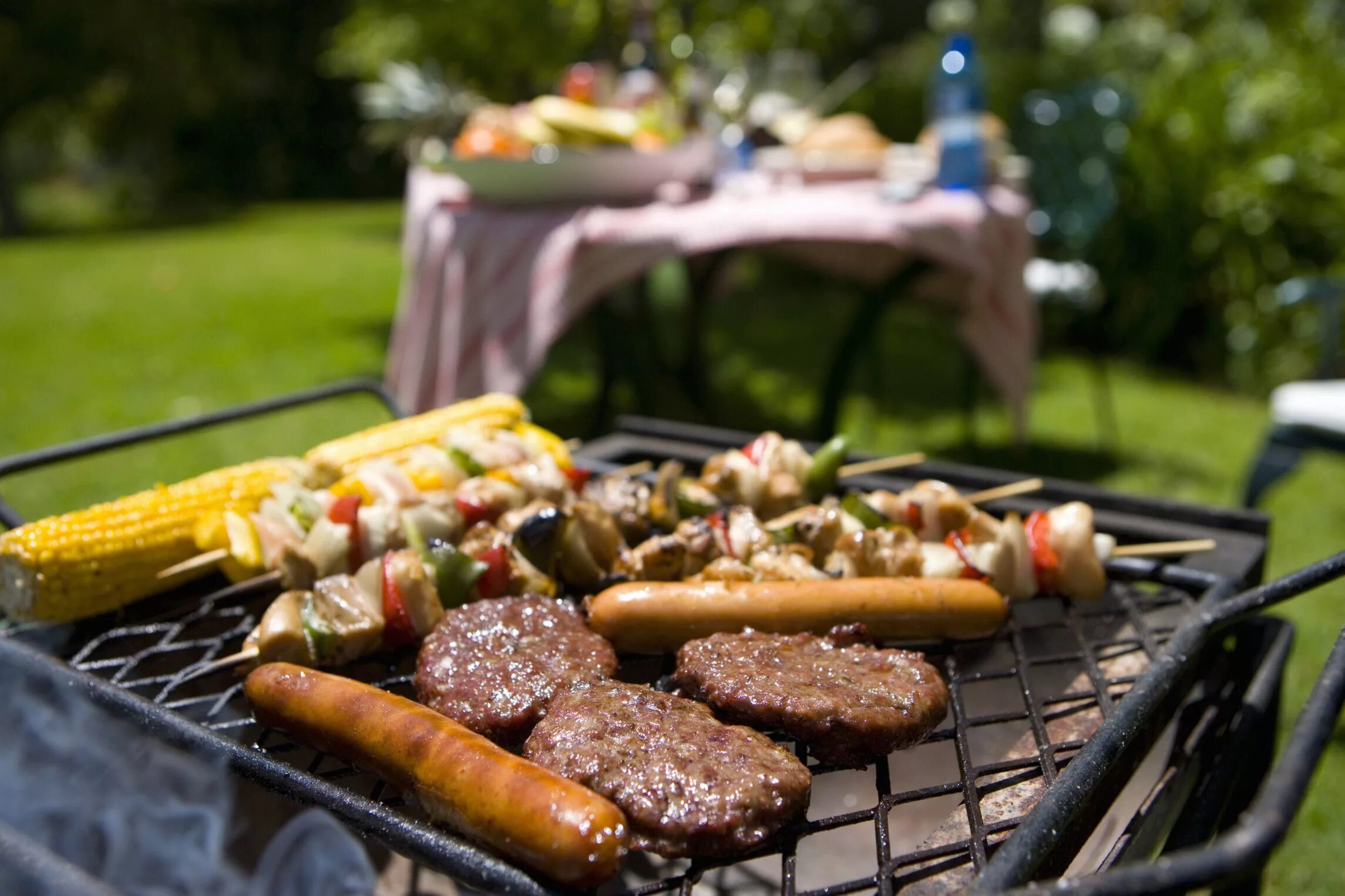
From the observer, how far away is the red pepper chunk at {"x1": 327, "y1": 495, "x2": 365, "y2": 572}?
6.73ft

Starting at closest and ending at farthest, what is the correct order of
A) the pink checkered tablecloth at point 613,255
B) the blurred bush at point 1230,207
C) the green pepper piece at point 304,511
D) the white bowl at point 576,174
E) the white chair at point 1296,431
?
the green pepper piece at point 304,511, the white chair at point 1296,431, the pink checkered tablecloth at point 613,255, the white bowl at point 576,174, the blurred bush at point 1230,207

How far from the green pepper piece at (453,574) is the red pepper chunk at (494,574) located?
1.5 inches

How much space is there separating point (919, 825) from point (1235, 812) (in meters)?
0.75

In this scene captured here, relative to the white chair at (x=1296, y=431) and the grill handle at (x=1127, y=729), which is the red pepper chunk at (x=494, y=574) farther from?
the white chair at (x=1296, y=431)

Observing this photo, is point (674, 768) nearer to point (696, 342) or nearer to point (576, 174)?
point (576, 174)

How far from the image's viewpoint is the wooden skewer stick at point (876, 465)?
2.29 metres

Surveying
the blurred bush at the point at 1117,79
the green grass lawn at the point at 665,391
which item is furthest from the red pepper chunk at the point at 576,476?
the blurred bush at the point at 1117,79

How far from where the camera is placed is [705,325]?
9836 millimetres

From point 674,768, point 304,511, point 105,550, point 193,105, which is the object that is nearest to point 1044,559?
point 674,768

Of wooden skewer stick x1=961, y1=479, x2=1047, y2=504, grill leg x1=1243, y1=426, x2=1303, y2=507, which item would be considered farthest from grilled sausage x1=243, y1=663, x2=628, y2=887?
grill leg x1=1243, y1=426, x2=1303, y2=507

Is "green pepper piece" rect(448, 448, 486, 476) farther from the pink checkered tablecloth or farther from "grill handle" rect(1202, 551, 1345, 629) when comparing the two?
the pink checkered tablecloth

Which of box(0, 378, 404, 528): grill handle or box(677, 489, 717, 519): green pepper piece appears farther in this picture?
box(677, 489, 717, 519): green pepper piece

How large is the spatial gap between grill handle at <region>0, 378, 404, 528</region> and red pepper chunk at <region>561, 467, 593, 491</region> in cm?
64

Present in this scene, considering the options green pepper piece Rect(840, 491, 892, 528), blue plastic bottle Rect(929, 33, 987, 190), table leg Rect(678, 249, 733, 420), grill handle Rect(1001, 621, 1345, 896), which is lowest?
table leg Rect(678, 249, 733, 420)
